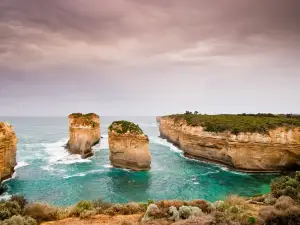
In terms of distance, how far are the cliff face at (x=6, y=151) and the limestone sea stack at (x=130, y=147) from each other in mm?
11877

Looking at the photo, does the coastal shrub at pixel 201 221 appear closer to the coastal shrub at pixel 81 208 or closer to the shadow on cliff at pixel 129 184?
the coastal shrub at pixel 81 208

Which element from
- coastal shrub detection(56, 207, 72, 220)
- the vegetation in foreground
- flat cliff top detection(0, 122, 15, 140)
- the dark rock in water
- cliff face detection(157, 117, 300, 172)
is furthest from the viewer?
cliff face detection(157, 117, 300, 172)

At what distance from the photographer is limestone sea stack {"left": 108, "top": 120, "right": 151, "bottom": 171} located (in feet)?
117

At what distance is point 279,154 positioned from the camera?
118 ft

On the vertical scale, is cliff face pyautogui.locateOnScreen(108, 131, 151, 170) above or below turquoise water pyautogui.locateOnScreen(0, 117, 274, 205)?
above

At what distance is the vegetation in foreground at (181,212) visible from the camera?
1101 cm

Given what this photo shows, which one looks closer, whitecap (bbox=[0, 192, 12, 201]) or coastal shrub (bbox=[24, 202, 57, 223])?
coastal shrub (bbox=[24, 202, 57, 223])

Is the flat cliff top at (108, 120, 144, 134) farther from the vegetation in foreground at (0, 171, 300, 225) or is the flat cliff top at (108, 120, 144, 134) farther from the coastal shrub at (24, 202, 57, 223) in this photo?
the coastal shrub at (24, 202, 57, 223)

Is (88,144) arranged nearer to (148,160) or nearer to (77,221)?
(148,160)

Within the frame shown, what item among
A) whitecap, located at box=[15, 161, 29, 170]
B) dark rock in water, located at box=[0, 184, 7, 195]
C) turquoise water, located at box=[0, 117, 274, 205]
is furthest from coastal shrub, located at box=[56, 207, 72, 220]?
whitecap, located at box=[15, 161, 29, 170]

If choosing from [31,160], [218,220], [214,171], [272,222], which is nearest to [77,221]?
[218,220]

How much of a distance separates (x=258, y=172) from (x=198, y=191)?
11.8 meters

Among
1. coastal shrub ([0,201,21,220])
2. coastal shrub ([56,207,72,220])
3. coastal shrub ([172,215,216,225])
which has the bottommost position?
coastal shrub ([56,207,72,220])

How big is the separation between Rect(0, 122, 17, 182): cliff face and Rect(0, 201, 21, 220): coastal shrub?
54.4ft
